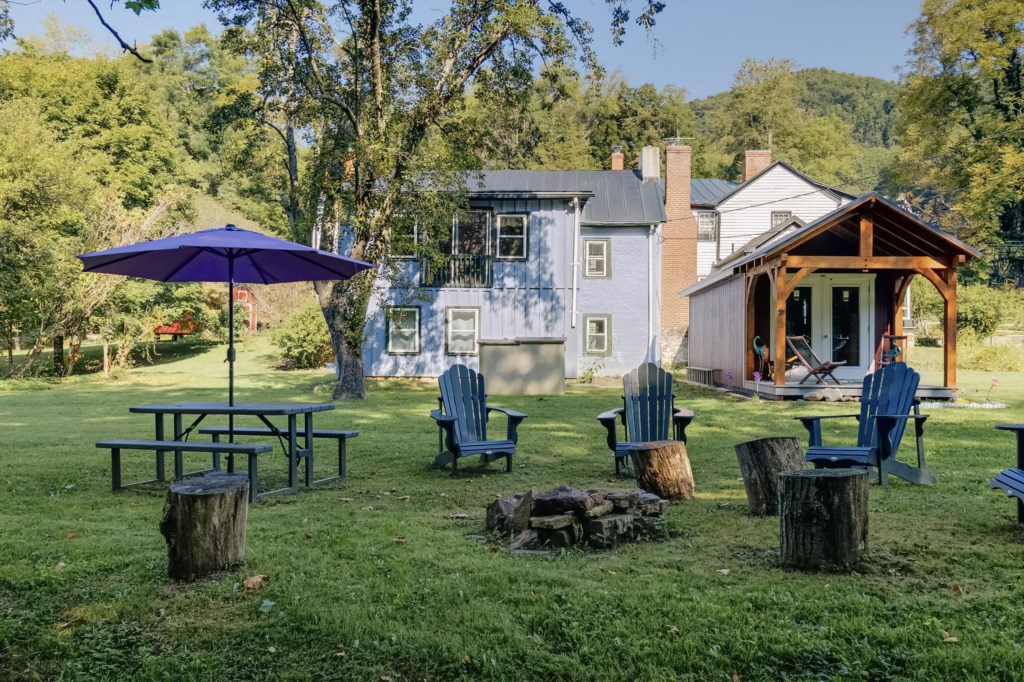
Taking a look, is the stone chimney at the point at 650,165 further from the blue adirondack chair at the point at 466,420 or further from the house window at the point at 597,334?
the blue adirondack chair at the point at 466,420

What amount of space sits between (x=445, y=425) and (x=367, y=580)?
11.6ft

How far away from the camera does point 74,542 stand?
5152 mm

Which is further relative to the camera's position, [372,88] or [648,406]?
[372,88]

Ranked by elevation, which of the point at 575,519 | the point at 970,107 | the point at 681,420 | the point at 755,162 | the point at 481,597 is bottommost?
the point at 481,597

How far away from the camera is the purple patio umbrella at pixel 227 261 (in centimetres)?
698

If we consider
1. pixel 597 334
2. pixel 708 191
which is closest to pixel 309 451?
pixel 597 334

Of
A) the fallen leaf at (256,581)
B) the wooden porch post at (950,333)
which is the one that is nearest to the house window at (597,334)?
the wooden porch post at (950,333)

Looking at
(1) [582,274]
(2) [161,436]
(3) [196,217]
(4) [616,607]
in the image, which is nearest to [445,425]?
(2) [161,436]

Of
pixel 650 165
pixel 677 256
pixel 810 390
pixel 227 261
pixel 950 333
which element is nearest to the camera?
pixel 227 261

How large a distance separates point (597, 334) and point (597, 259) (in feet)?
7.66

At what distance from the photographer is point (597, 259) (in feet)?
85.1

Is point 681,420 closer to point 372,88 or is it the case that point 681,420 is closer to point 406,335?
point 372,88

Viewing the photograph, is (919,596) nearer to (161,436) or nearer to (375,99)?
(161,436)

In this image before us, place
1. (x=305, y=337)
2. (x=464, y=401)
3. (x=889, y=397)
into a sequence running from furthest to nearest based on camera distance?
(x=305, y=337), (x=464, y=401), (x=889, y=397)
